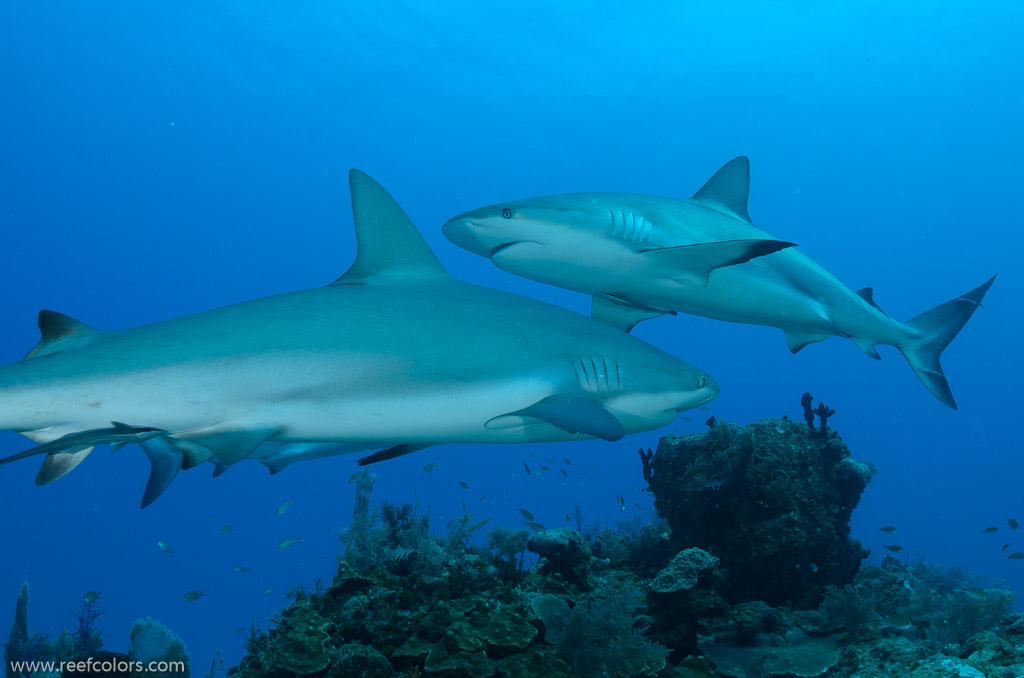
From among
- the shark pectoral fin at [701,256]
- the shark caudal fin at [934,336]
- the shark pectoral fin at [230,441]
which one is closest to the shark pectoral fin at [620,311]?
the shark pectoral fin at [701,256]

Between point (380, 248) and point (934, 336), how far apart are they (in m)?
6.65

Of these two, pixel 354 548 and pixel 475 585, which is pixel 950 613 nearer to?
pixel 475 585

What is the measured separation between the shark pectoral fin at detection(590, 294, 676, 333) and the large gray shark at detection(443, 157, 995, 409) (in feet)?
0.04

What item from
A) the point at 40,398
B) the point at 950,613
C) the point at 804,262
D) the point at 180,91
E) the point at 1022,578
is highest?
the point at 180,91

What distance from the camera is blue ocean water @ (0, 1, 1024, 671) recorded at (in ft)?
185

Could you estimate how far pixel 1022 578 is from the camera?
200 ft

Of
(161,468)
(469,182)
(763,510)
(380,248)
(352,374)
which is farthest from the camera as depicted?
(469,182)

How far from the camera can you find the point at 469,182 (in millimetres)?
88688

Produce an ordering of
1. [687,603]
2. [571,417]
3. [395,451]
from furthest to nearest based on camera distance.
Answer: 1. [687,603]
2. [395,451]
3. [571,417]

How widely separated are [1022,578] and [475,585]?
8122cm

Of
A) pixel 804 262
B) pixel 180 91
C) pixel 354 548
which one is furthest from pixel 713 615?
pixel 180 91

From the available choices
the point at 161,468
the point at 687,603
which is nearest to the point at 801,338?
the point at 687,603

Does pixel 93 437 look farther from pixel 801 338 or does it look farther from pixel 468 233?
pixel 801 338

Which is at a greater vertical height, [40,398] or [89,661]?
[40,398]
